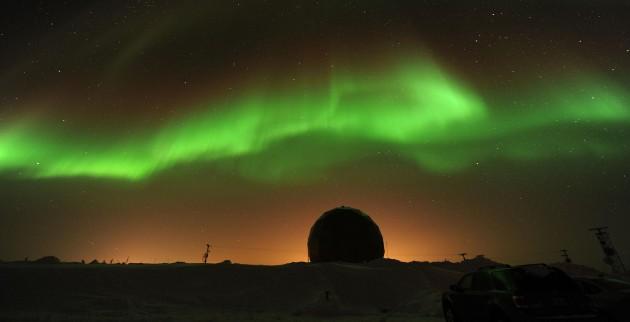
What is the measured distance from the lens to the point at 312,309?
20.1 meters

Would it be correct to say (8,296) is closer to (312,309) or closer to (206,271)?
Result: (206,271)

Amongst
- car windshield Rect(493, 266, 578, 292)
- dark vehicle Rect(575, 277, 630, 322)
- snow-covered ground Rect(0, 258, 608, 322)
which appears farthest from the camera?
snow-covered ground Rect(0, 258, 608, 322)

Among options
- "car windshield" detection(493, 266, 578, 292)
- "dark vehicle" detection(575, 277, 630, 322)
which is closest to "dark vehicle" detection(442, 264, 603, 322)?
"car windshield" detection(493, 266, 578, 292)

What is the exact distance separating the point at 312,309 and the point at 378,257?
2279 centimetres

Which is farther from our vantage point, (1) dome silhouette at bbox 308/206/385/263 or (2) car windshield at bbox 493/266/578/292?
(1) dome silhouette at bbox 308/206/385/263

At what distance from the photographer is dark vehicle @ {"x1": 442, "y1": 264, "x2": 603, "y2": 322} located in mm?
6773

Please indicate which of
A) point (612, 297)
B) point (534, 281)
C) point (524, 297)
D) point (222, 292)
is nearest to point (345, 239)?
point (222, 292)

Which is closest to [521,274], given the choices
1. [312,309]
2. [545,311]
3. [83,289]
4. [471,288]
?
[545,311]

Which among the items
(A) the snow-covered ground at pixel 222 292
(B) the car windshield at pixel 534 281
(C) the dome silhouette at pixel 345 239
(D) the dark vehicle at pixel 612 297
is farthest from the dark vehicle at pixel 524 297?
(C) the dome silhouette at pixel 345 239

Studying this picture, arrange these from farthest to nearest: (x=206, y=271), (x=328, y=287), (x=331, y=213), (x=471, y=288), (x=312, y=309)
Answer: (x=331, y=213), (x=206, y=271), (x=328, y=287), (x=312, y=309), (x=471, y=288)

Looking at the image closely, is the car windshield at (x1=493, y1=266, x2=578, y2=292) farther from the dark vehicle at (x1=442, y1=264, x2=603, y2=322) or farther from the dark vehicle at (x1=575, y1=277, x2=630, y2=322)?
the dark vehicle at (x1=575, y1=277, x2=630, y2=322)

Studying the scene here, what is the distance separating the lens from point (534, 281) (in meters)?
7.55

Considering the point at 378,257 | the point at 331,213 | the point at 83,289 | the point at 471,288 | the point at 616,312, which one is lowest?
the point at 616,312

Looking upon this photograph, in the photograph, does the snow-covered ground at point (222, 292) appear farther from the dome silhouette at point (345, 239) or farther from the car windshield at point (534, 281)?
the car windshield at point (534, 281)
